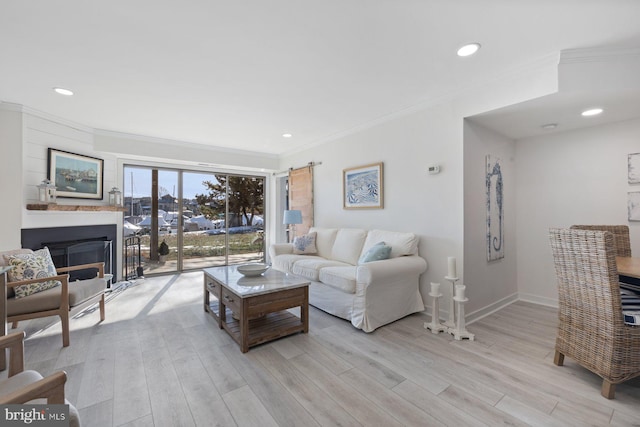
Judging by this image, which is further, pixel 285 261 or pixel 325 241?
pixel 325 241

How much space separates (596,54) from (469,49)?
1027mm

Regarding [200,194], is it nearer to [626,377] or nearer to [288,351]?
[288,351]

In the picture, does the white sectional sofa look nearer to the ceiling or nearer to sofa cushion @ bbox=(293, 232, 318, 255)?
sofa cushion @ bbox=(293, 232, 318, 255)

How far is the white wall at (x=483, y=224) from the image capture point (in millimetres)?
2936

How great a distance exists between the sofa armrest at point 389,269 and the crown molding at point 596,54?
86.1 inches

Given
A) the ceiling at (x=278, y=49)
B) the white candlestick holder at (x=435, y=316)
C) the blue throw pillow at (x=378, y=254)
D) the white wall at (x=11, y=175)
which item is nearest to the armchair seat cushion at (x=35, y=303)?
the white wall at (x=11, y=175)

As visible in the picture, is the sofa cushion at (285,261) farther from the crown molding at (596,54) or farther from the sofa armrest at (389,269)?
the crown molding at (596,54)

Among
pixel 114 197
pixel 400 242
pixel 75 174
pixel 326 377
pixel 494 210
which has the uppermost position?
pixel 75 174

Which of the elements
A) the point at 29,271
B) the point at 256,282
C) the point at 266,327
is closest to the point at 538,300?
the point at 266,327

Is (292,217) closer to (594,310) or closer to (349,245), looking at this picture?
(349,245)

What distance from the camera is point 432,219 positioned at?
316 centimetres

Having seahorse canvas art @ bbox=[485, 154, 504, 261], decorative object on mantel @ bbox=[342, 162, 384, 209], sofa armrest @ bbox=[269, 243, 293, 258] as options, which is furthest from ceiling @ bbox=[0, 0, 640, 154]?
sofa armrest @ bbox=[269, 243, 293, 258]

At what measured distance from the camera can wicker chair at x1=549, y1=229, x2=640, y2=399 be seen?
1.72m

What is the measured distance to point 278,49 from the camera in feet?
7.12
